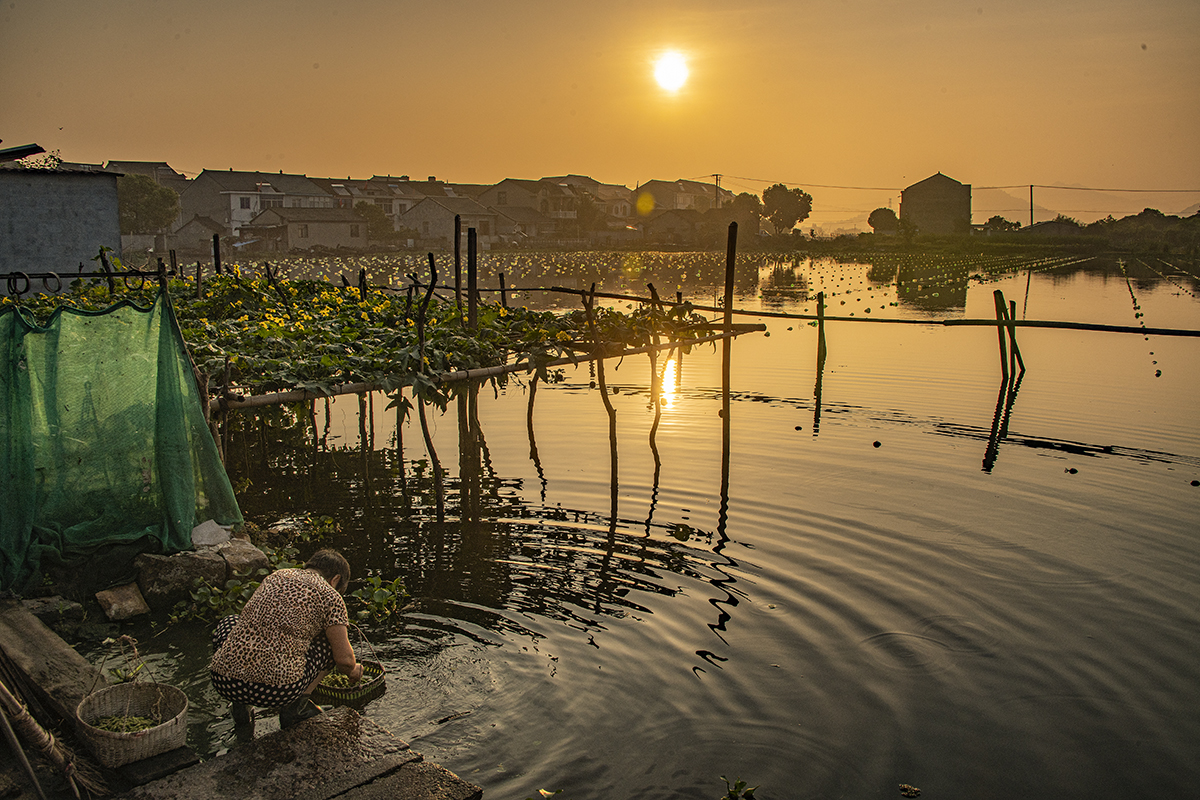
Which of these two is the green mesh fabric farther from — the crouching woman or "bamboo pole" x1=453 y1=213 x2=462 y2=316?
"bamboo pole" x1=453 y1=213 x2=462 y2=316

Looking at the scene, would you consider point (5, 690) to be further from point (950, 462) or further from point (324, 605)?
point (950, 462)

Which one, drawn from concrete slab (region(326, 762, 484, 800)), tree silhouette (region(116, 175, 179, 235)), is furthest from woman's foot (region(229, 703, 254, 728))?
tree silhouette (region(116, 175, 179, 235))

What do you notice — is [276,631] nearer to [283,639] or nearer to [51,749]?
[283,639]

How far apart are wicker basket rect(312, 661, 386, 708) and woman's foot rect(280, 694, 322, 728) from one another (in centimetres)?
27

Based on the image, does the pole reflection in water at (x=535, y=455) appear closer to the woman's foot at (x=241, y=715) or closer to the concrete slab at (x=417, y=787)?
the woman's foot at (x=241, y=715)

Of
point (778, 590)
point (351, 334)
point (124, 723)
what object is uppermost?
point (351, 334)

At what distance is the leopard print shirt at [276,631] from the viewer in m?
5.06

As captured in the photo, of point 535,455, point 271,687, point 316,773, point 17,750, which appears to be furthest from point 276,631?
point 535,455

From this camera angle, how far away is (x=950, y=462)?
1409 centimetres

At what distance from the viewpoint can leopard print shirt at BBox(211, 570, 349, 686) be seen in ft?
16.6

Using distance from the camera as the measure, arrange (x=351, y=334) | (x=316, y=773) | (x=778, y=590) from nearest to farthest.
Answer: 1. (x=316, y=773)
2. (x=778, y=590)
3. (x=351, y=334)

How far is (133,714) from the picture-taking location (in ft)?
17.5

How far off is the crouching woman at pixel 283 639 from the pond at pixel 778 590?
0.86 meters

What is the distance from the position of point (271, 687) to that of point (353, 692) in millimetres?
911
